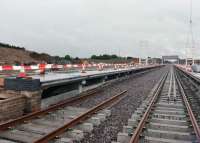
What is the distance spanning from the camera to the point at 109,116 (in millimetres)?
10273

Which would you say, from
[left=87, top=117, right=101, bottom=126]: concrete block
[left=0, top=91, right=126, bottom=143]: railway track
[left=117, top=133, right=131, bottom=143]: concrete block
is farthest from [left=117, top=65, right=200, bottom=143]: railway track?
[left=0, top=91, right=126, bottom=143]: railway track

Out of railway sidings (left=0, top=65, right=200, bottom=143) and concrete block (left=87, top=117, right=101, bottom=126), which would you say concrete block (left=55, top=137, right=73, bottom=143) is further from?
concrete block (left=87, top=117, right=101, bottom=126)

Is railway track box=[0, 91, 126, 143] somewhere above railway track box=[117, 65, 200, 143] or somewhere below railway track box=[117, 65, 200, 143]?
above

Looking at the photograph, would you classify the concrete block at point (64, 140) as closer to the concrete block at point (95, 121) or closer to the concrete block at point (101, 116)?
the concrete block at point (95, 121)

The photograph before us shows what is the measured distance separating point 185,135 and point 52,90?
8.04 m

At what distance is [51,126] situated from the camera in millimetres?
8250

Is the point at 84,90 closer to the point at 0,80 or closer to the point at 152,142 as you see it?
the point at 0,80

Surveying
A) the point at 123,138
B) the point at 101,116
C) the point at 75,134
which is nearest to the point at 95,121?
the point at 101,116

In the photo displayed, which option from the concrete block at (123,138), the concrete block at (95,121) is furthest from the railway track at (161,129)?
the concrete block at (95,121)

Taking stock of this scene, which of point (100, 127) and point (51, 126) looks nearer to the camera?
point (51, 126)

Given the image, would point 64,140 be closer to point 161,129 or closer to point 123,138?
point 123,138

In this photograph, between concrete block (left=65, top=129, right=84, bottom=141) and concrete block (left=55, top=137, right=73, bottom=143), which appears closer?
concrete block (left=55, top=137, right=73, bottom=143)

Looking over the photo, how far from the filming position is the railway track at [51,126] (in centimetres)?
696

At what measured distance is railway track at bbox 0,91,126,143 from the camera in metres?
6.96
